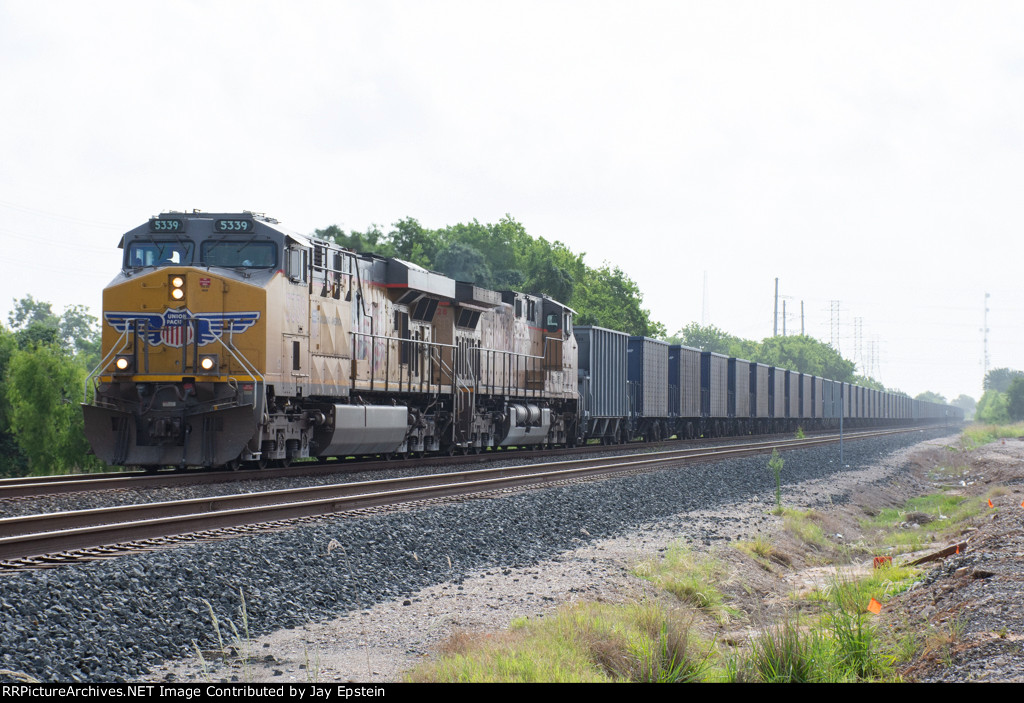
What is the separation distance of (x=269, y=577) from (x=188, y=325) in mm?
7915

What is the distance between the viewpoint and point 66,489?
12.0 m

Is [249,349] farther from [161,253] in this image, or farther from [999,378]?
[999,378]

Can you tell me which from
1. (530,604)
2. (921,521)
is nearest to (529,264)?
(921,521)

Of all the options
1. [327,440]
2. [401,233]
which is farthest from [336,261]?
[401,233]

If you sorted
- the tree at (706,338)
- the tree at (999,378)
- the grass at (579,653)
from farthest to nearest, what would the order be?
the tree at (999,378) < the tree at (706,338) < the grass at (579,653)

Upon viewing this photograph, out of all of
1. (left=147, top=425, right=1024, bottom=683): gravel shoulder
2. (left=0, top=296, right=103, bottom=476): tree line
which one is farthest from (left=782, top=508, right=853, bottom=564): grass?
(left=0, top=296, right=103, bottom=476): tree line

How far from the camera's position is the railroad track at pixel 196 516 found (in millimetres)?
7391

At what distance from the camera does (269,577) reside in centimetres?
730

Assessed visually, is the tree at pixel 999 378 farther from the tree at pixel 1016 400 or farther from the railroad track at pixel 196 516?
the railroad track at pixel 196 516

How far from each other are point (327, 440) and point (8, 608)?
33.9 ft

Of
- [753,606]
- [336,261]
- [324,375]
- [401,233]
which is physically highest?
[401,233]

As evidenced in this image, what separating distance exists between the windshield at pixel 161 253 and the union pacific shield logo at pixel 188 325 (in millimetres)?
899

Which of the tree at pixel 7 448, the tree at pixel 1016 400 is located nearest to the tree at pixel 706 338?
the tree at pixel 1016 400

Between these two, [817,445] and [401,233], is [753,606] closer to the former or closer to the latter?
[817,445]
